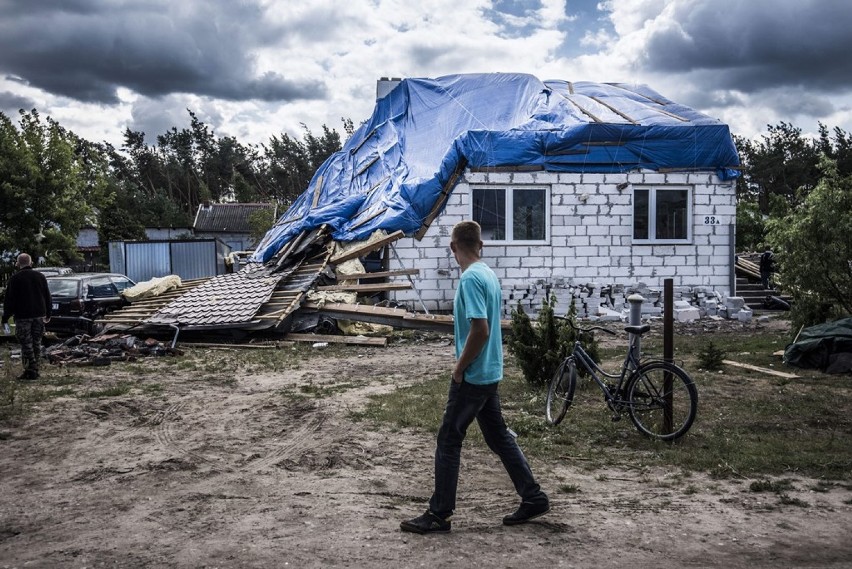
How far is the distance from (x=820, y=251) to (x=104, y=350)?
12.0 meters

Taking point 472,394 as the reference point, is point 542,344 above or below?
below

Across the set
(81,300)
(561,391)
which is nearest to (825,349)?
(561,391)

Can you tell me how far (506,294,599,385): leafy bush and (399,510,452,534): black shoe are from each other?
4309 millimetres

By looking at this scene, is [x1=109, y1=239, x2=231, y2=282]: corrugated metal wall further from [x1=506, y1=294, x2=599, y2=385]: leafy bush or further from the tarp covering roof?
[x1=506, y1=294, x2=599, y2=385]: leafy bush

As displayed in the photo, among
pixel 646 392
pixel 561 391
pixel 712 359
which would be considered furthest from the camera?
pixel 712 359

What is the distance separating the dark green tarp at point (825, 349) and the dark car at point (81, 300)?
45.2 ft

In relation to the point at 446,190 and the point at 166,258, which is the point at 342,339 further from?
the point at 166,258

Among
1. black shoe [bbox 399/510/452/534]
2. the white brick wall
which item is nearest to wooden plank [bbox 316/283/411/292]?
the white brick wall

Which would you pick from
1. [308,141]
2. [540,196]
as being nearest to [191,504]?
[540,196]

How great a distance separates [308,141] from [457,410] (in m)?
56.4

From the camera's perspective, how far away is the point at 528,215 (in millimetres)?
17250

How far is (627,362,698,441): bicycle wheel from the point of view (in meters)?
5.90

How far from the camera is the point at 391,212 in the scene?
1653cm

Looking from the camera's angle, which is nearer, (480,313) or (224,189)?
(480,313)
